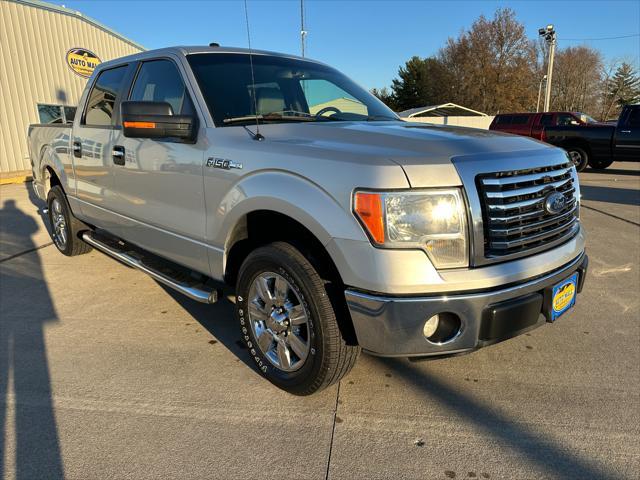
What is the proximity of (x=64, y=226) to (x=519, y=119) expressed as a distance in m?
16.2

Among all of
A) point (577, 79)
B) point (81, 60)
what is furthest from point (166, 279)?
point (577, 79)

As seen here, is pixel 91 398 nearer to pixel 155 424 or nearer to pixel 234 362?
pixel 155 424

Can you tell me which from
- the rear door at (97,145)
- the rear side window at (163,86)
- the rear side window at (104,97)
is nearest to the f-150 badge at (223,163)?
the rear side window at (163,86)

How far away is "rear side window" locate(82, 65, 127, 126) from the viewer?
412cm

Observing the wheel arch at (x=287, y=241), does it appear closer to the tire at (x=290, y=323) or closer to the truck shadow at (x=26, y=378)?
the tire at (x=290, y=323)

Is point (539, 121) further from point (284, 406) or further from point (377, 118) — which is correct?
point (284, 406)

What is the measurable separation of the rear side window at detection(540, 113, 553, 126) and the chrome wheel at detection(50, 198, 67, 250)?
15.5 metres

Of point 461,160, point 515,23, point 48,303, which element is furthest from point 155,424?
point 515,23

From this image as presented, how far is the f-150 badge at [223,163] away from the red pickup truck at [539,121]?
15455mm

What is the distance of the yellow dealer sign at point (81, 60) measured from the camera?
608 inches

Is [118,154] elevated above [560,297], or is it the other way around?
[118,154]

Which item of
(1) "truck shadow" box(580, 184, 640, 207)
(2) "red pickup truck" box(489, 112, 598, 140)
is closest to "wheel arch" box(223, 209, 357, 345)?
(1) "truck shadow" box(580, 184, 640, 207)

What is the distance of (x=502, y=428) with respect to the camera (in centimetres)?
244

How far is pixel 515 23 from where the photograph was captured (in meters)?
47.1
